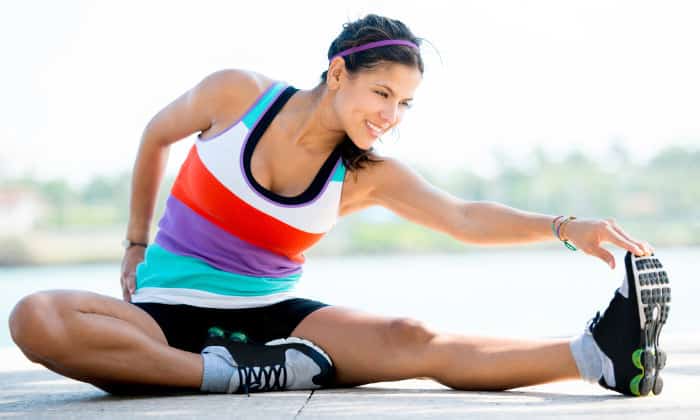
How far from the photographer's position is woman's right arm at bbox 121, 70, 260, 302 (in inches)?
111

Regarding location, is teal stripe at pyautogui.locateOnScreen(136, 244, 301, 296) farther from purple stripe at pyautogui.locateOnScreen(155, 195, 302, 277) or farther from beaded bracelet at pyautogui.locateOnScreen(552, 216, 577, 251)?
beaded bracelet at pyautogui.locateOnScreen(552, 216, 577, 251)

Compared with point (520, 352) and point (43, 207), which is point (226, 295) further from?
point (43, 207)

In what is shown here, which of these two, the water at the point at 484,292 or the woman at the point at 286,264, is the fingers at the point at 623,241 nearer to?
the woman at the point at 286,264

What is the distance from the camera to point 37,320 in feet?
7.55

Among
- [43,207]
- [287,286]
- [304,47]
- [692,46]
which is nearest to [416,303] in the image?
[287,286]

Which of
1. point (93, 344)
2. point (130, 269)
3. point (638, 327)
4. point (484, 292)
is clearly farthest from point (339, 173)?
point (484, 292)

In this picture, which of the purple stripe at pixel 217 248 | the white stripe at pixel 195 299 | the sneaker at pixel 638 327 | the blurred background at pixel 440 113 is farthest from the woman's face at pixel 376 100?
the blurred background at pixel 440 113

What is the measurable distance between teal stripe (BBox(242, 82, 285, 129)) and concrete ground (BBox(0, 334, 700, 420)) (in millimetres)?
799

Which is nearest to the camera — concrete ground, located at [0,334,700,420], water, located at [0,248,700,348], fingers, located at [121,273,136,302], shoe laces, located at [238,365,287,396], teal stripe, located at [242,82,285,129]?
concrete ground, located at [0,334,700,420]

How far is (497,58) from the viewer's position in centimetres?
2411

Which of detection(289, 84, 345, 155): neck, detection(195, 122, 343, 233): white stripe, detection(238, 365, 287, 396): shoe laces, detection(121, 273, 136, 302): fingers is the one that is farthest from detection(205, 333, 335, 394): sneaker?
detection(289, 84, 345, 155): neck

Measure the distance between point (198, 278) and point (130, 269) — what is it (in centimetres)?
36

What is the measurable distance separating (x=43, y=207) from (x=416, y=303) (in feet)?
43.8

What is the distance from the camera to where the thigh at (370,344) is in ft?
8.32
